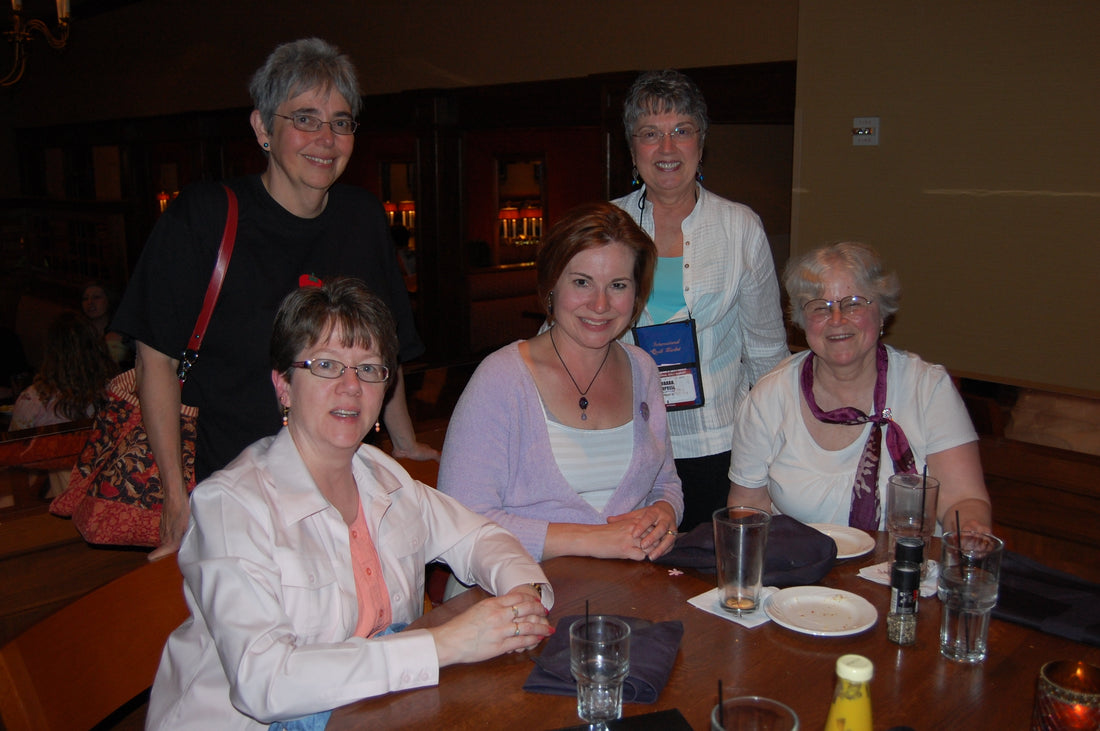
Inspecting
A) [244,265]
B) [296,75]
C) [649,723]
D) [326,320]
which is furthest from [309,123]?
[649,723]

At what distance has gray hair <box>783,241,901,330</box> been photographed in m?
2.28

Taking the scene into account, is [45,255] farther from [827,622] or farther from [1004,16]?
[827,622]

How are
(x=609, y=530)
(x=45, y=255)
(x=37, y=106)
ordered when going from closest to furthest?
(x=609, y=530)
(x=45, y=255)
(x=37, y=106)

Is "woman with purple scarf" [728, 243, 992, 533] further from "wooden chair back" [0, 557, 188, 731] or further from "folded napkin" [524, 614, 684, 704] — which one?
"wooden chair back" [0, 557, 188, 731]

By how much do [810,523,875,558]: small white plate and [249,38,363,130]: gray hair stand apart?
156 cm

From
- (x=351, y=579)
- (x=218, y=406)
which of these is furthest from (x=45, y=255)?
(x=351, y=579)

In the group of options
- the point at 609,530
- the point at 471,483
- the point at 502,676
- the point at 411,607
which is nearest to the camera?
the point at 502,676

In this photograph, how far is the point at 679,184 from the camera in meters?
2.71

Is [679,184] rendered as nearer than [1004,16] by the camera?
Yes

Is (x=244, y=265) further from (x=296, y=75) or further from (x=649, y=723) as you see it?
(x=649, y=723)

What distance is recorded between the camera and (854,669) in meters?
1.13

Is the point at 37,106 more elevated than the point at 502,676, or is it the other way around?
the point at 37,106

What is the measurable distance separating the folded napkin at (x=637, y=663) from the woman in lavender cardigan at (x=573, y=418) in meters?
0.45

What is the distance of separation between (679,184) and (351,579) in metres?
1.58
